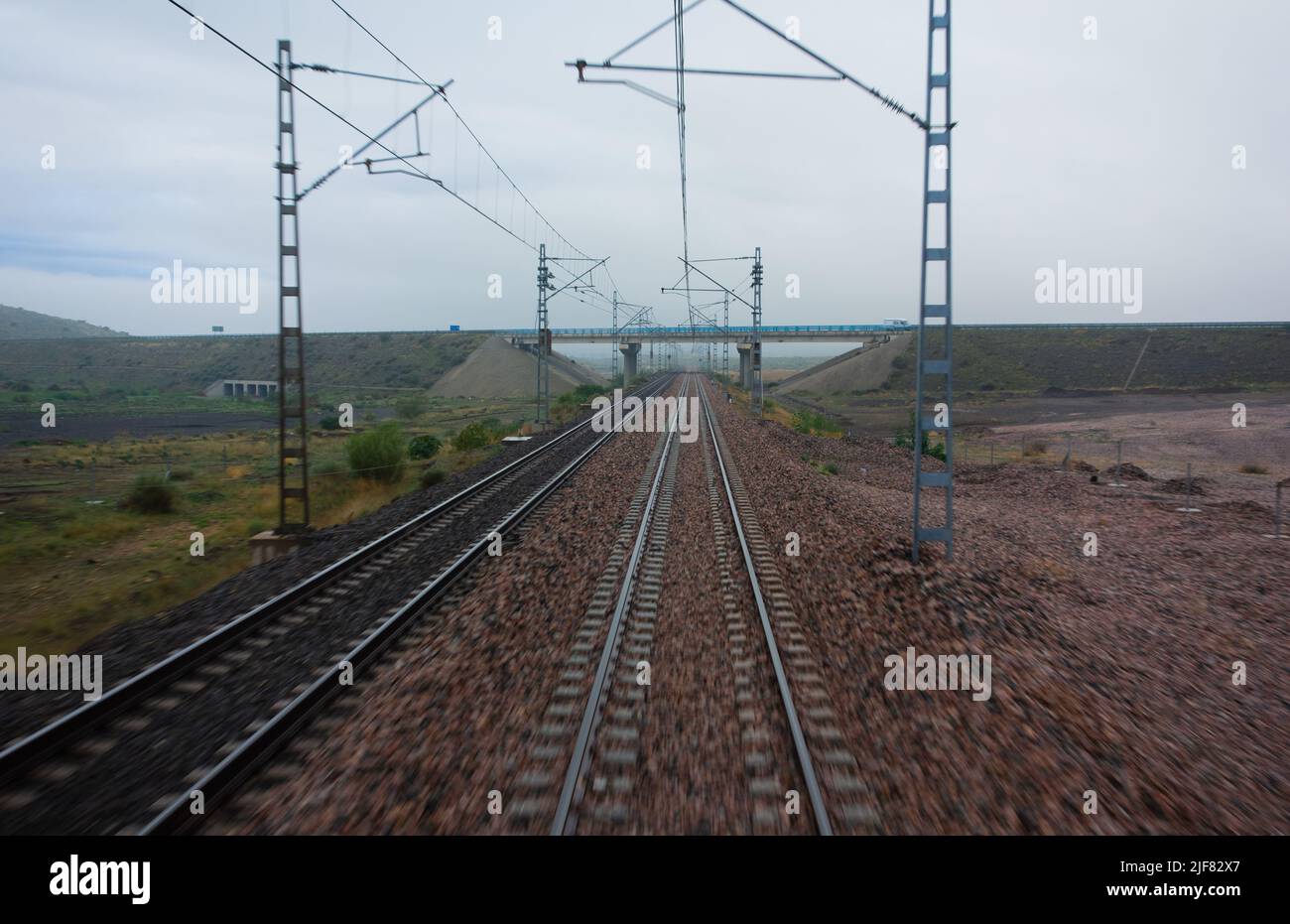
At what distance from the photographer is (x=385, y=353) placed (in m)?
139

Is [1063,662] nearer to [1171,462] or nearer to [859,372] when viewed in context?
[1171,462]

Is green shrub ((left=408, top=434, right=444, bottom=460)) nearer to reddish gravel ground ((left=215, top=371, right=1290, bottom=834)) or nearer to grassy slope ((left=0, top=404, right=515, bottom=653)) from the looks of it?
grassy slope ((left=0, top=404, right=515, bottom=653))

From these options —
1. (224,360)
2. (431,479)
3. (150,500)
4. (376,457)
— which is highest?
(224,360)

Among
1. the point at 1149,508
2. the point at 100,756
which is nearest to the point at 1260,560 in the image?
the point at 1149,508

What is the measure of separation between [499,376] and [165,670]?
96.7m

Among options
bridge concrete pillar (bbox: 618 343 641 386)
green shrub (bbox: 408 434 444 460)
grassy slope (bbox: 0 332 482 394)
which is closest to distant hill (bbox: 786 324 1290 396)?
bridge concrete pillar (bbox: 618 343 641 386)

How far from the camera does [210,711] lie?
267 inches

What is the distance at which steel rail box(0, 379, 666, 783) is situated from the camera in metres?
5.81

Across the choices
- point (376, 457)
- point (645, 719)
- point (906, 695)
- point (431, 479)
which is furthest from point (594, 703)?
point (376, 457)

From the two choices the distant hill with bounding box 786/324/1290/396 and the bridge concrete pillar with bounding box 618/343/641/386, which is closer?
the distant hill with bounding box 786/324/1290/396

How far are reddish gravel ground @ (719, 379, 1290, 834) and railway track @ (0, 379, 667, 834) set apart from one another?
480 centimetres

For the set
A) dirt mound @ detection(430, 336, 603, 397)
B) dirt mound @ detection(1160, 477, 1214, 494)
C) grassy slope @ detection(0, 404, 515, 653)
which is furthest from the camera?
dirt mound @ detection(430, 336, 603, 397)

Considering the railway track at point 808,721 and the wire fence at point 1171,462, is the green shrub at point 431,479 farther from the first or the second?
the wire fence at point 1171,462

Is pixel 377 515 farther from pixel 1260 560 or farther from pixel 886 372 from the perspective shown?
pixel 886 372
